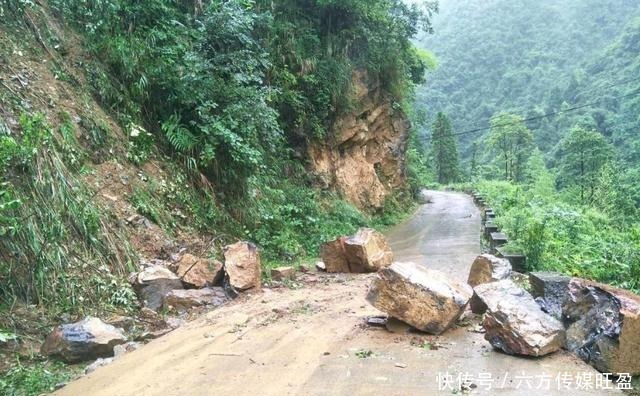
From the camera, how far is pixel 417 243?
45.3 feet

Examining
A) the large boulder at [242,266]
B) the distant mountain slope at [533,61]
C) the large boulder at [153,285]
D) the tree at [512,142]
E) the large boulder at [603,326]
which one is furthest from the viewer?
the distant mountain slope at [533,61]

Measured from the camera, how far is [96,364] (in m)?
4.42

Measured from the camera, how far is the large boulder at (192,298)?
600 centimetres

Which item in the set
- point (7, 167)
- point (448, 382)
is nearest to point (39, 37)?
point (7, 167)

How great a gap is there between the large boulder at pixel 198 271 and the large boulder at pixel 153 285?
11.4 inches

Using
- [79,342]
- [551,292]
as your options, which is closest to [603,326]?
[551,292]

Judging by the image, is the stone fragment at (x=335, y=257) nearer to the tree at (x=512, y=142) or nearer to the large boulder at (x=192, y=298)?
the large boulder at (x=192, y=298)

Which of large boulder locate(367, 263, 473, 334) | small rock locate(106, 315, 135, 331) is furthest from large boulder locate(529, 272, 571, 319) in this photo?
small rock locate(106, 315, 135, 331)

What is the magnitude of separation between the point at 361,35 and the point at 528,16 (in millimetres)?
85434

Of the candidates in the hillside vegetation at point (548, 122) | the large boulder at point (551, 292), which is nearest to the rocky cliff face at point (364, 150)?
the hillside vegetation at point (548, 122)

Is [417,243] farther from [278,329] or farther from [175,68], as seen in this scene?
[278,329]

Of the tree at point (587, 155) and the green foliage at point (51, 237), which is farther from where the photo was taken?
the tree at point (587, 155)

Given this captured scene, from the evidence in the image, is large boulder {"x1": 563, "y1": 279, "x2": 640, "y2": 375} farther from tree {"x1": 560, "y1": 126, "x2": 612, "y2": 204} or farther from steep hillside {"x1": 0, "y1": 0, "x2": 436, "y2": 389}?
tree {"x1": 560, "y1": 126, "x2": 612, "y2": 204}

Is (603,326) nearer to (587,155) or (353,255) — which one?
(353,255)
